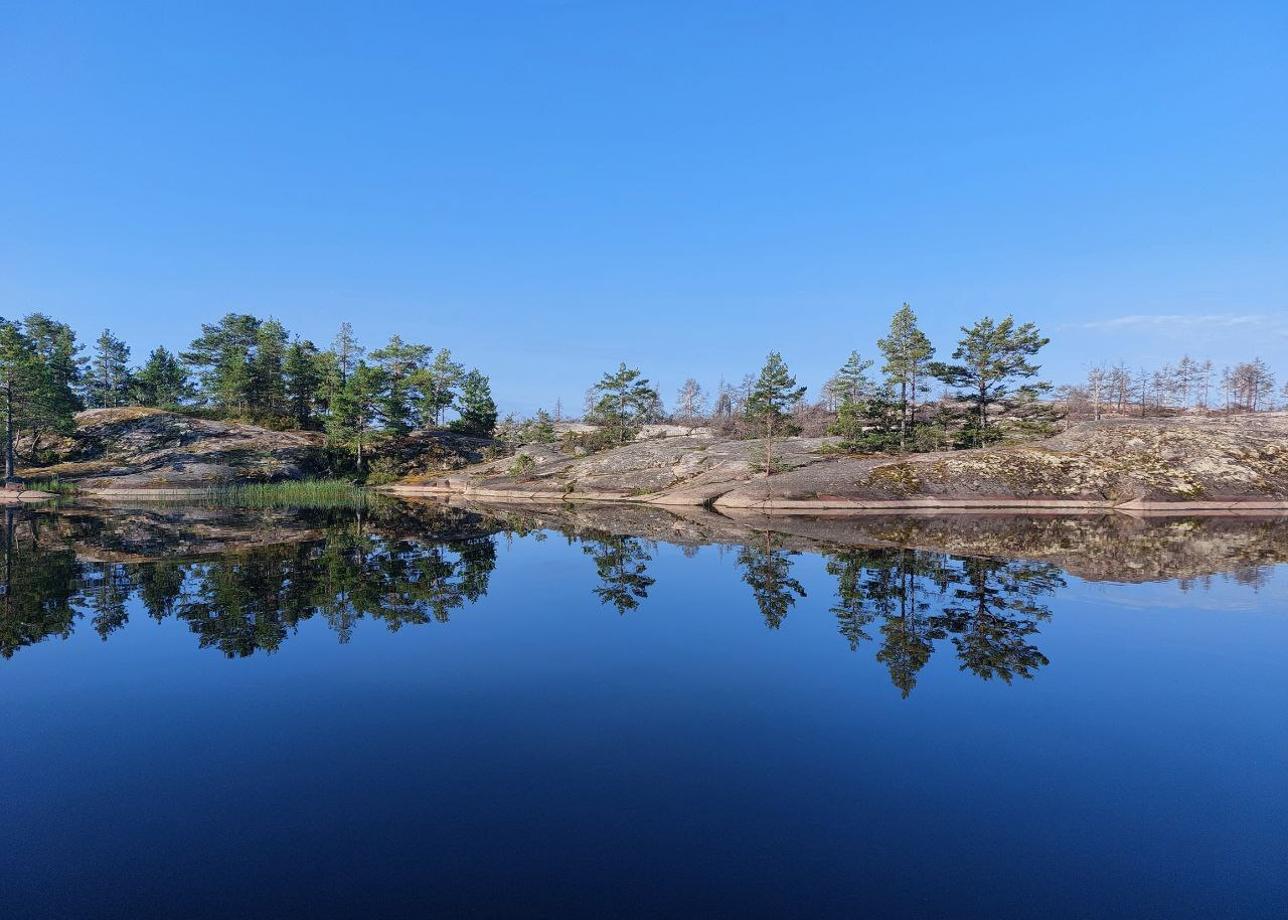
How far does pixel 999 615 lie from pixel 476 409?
9741 centimetres

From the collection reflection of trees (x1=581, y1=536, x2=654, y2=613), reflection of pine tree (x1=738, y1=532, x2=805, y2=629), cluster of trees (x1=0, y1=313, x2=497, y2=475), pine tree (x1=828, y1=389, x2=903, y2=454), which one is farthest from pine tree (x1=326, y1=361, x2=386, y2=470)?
reflection of pine tree (x1=738, y1=532, x2=805, y2=629)

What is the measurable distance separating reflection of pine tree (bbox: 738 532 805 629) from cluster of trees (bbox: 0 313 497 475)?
69553 mm

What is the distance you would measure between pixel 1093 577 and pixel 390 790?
2160 centimetres

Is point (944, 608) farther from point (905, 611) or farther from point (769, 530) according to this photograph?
point (769, 530)

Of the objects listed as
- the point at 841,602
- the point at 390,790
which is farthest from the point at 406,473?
the point at 390,790

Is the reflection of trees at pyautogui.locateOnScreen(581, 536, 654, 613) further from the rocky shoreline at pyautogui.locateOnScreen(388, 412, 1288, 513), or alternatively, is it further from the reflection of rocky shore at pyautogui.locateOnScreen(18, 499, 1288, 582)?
the rocky shoreline at pyautogui.locateOnScreen(388, 412, 1288, 513)

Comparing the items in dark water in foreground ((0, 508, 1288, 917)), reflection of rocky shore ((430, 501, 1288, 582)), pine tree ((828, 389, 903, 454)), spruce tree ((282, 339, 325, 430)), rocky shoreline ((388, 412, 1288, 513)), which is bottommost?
dark water in foreground ((0, 508, 1288, 917))

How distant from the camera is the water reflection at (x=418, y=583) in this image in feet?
46.1

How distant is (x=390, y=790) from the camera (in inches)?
296

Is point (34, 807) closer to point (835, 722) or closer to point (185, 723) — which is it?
point (185, 723)

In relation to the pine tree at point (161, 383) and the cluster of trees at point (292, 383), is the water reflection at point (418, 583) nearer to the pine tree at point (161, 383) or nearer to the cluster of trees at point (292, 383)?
the cluster of trees at point (292, 383)

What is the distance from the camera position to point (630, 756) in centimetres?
852

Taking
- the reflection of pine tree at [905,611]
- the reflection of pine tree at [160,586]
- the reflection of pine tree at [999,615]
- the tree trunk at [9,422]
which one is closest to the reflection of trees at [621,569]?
the reflection of pine tree at [905,611]

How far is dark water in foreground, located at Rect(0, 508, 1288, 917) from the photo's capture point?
19.5 ft
